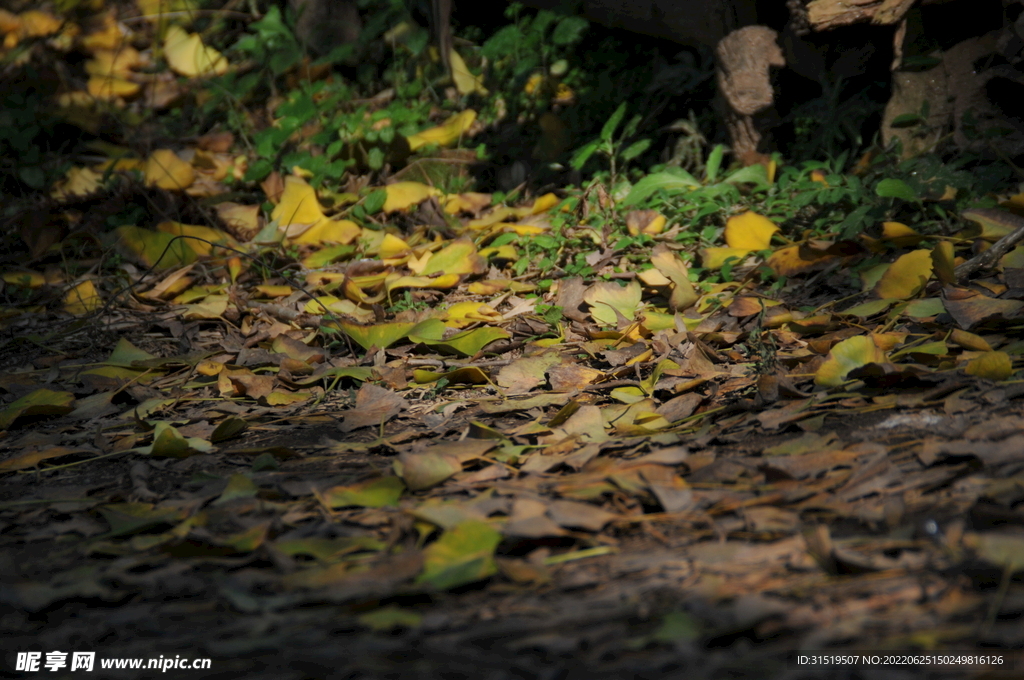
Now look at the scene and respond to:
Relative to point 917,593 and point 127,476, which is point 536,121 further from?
point 917,593

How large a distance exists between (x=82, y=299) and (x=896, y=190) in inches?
98.1

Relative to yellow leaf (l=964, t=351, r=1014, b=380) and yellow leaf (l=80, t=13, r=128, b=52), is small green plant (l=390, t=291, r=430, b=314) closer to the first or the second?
yellow leaf (l=964, t=351, r=1014, b=380)

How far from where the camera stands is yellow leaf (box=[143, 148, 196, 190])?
10.7ft

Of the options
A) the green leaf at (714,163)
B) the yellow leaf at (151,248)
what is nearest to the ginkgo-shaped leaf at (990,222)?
the green leaf at (714,163)

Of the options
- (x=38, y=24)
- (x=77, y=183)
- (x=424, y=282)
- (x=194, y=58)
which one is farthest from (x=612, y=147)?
(x=38, y=24)

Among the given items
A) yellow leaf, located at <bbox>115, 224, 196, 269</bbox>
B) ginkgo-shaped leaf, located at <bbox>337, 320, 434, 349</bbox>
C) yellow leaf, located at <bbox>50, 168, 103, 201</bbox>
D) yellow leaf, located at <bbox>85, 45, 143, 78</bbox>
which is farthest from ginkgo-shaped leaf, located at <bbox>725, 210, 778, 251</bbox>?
yellow leaf, located at <bbox>85, 45, 143, 78</bbox>

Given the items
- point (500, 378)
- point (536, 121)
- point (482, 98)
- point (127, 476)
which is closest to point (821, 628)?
point (500, 378)

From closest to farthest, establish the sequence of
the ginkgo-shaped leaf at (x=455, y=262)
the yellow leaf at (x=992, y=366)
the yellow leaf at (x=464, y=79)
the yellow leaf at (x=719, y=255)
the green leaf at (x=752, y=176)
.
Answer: the yellow leaf at (x=992, y=366)
the yellow leaf at (x=719, y=255)
the ginkgo-shaped leaf at (x=455, y=262)
the green leaf at (x=752, y=176)
the yellow leaf at (x=464, y=79)

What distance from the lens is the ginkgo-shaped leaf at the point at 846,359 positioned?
1.50m

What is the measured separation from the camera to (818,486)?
3.80 ft

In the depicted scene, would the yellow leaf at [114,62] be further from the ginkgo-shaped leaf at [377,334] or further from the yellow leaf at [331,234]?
the ginkgo-shaped leaf at [377,334]

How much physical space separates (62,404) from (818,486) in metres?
1.64

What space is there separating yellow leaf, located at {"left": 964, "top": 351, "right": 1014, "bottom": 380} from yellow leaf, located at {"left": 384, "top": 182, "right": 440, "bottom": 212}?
2076mm

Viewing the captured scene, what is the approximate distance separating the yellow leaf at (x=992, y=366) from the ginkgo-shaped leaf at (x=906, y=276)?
0.50 metres
